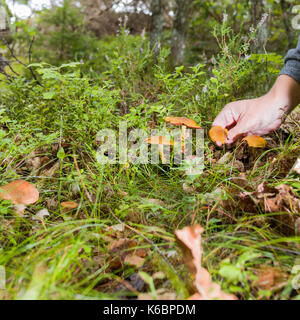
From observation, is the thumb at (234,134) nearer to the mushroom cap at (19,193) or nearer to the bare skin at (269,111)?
the bare skin at (269,111)

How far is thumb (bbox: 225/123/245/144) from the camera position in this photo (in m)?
1.55

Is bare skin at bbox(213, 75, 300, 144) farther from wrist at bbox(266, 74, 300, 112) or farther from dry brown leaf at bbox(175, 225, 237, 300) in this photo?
dry brown leaf at bbox(175, 225, 237, 300)

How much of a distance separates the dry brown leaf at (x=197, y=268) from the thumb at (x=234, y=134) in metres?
0.96

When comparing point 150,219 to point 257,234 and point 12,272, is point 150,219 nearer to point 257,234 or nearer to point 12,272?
point 257,234

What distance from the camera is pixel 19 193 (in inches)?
42.1

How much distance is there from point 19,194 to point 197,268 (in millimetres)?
879

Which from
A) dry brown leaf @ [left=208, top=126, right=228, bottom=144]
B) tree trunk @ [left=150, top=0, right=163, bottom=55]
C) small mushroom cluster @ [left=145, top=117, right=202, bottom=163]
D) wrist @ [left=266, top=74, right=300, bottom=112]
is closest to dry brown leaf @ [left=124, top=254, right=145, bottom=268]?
small mushroom cluster @ [left=145, top=117, right=202, bottom=163]

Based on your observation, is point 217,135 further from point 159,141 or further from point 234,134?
point 159,141

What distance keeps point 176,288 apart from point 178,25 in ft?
14.2

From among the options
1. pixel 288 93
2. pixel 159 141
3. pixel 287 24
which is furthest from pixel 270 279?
pixel 287 24

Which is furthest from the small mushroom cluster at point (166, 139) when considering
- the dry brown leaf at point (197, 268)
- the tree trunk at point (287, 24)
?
the tree trunk at point (287, 24)

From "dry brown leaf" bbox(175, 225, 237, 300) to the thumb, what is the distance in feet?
3.16

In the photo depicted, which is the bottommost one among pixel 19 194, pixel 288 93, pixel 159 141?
pixel 19 194

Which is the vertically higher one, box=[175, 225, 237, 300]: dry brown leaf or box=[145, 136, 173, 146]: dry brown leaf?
box=[145, 136, 173, 146]: dry brown leaf
